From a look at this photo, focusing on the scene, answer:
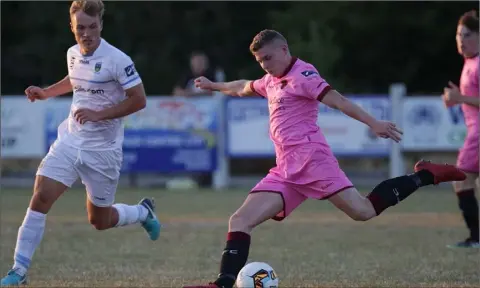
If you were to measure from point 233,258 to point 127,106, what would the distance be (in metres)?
1.61

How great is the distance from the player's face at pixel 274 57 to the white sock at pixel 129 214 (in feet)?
7.36

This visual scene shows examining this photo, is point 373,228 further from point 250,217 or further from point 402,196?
point 250,217

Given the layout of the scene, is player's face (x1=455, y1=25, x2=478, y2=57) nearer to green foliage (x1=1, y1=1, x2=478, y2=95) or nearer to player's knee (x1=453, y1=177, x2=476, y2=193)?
player's knee (x1=453, y1=177, x2=476, y2=193)

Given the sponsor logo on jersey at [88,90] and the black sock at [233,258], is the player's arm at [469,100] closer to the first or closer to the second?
the black sock at [233,258]

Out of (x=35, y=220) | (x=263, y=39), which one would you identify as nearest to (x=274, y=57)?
(x=263, y=39)

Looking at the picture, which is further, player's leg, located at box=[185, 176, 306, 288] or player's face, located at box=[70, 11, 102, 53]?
player's face, located at box=[70, 11, 102, 53]

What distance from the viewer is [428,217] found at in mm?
13039

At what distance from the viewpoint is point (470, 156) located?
9914mm

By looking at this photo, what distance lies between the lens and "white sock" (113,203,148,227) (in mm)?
8625

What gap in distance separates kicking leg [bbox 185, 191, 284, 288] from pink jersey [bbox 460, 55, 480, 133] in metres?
3.43

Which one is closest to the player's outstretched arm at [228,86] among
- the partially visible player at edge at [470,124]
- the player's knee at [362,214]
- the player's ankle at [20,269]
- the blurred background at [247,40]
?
the player's knee at [362,214]

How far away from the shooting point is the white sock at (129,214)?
8625 mm

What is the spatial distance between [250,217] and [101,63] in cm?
176

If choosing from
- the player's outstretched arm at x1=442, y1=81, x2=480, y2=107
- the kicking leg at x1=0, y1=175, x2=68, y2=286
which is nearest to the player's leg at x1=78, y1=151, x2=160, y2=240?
the kicking leg at x1=0, y1=175, x2=68, y2=286
